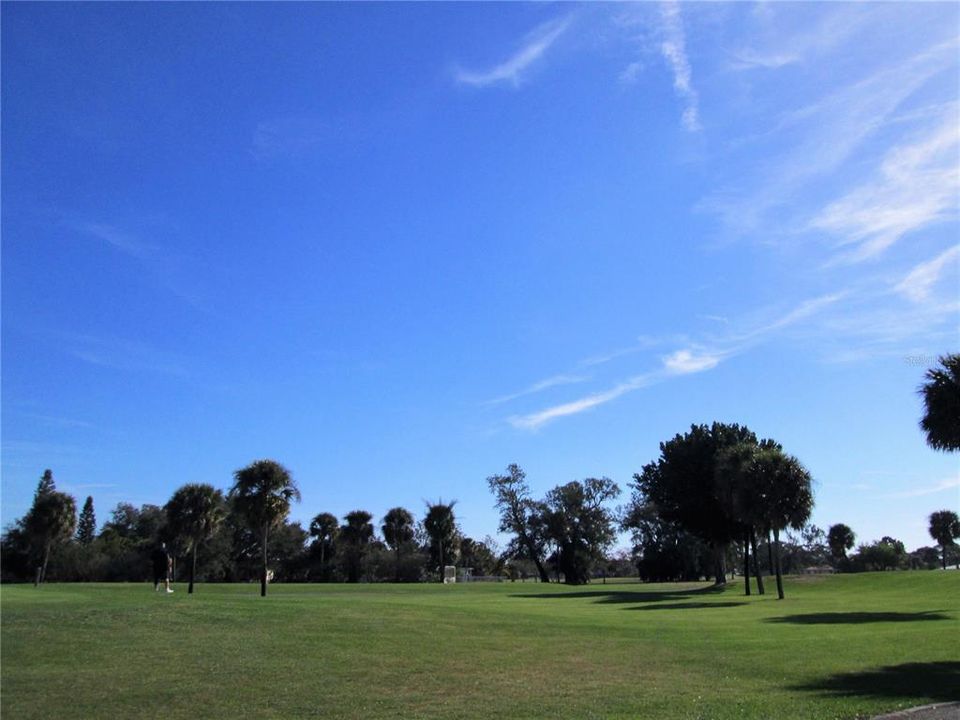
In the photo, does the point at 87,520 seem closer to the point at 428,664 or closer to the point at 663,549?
the point at 663,549

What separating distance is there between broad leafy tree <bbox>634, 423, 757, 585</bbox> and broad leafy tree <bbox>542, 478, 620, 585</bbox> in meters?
29.0

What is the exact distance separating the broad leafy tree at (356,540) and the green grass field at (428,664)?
7425cm

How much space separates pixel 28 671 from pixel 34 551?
2921 inches

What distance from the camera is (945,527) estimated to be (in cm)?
9500

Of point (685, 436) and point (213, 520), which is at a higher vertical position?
point (685, 436)

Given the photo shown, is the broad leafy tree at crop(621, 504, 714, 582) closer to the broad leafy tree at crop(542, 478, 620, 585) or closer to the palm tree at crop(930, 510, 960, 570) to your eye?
the broad leafy tree at crop(542, 478, 620, 585)

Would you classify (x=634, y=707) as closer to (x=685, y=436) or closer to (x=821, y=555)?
(x=685, y=436)

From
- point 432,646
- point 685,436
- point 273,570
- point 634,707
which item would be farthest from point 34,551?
point 634,707

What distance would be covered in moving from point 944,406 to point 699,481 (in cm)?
3271

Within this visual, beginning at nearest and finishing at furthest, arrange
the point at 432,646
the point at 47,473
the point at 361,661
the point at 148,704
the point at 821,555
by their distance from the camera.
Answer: the point at 148,704 → the point at 361,661 → the point at 432,646 → the point at 47,473 → the point at 821,555

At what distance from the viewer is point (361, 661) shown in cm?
1642

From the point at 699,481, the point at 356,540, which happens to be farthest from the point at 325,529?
the point at 699,481

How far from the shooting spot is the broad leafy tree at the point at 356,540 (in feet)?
321

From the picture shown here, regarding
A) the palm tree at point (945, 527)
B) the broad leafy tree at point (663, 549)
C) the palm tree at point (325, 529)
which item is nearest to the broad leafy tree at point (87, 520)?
the palm tree at point (325, 529)
